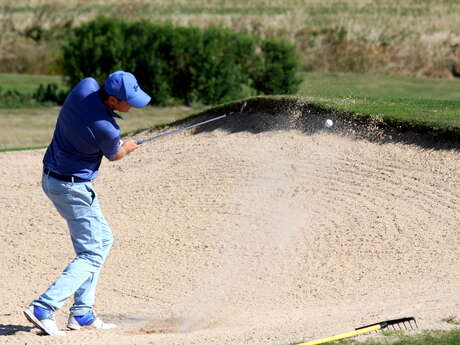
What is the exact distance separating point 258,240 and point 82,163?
11.9 ft

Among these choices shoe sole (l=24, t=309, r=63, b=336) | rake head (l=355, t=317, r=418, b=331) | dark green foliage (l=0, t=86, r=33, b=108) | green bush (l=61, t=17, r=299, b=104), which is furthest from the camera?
dark green foliage (l=0, t=86, r=33, b=108)

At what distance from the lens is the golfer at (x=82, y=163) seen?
300 inches

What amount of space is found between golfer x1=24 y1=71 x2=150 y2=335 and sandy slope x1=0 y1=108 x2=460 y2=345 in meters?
0.44

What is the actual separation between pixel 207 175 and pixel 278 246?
2613 mm

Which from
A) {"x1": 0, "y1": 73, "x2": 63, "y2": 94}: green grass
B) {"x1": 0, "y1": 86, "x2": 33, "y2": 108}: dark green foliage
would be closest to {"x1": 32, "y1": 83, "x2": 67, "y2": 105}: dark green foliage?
{"x1": 0, "y1": 86, "x2": 33, "y2": 108}: dark green foliage

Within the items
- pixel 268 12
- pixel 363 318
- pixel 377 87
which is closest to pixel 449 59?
pixel 377 87

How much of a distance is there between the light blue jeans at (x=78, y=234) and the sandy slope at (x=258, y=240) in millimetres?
408

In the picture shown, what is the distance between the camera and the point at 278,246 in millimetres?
10648

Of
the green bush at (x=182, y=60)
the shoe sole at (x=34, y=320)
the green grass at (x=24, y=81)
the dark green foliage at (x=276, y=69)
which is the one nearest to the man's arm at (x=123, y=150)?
the shoe sole at (x=34, y=320)

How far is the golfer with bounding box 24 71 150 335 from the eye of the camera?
7.62 m

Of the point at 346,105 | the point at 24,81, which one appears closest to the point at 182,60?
the point at 24,81

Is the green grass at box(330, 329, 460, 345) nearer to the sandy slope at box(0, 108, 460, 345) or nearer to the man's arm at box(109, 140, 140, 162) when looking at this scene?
the sandy slope at box(0, 108, 460, 345)

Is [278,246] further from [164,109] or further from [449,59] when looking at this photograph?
[449,59]

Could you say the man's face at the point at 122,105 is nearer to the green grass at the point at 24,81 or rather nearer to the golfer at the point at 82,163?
the golfer at the point at 82,163
